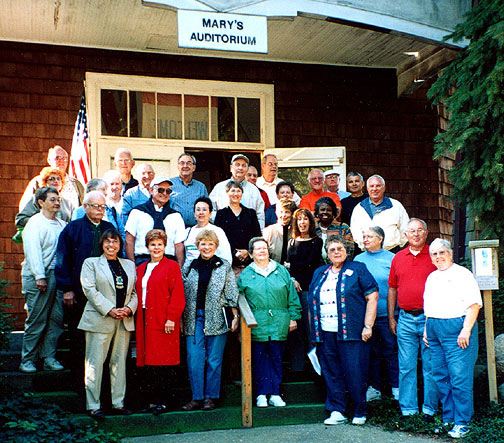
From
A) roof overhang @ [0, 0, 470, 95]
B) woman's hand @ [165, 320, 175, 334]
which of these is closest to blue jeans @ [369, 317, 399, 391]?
woman's hand @ [165, 320, 175, 334]

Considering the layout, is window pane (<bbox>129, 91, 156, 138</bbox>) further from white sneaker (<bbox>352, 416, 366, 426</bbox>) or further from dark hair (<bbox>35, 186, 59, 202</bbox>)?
white sneaker (<bbox>352, 416, 366, 426</bbox>)

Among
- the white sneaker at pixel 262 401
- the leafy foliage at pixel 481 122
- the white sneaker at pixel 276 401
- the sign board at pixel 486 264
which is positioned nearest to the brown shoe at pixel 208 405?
the white sneaker at pixel 262 401

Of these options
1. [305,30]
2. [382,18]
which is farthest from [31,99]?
[382,18]

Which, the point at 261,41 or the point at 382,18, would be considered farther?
the point at 382,18

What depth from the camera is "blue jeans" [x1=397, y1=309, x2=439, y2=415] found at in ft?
18.3

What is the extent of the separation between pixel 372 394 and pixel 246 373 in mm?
1176

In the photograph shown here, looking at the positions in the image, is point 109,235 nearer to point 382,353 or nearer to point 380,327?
point 380,327

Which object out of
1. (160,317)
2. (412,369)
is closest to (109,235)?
(160,317)

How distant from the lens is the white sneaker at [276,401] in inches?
229

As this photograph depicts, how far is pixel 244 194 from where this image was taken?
23.6ft

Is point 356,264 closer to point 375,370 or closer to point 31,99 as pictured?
point 375,370

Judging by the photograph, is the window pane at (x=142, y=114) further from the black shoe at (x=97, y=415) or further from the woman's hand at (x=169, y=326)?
the black shoe at (x=97, y=415)

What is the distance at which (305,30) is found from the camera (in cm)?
823

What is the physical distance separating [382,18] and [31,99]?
14.3 ft
